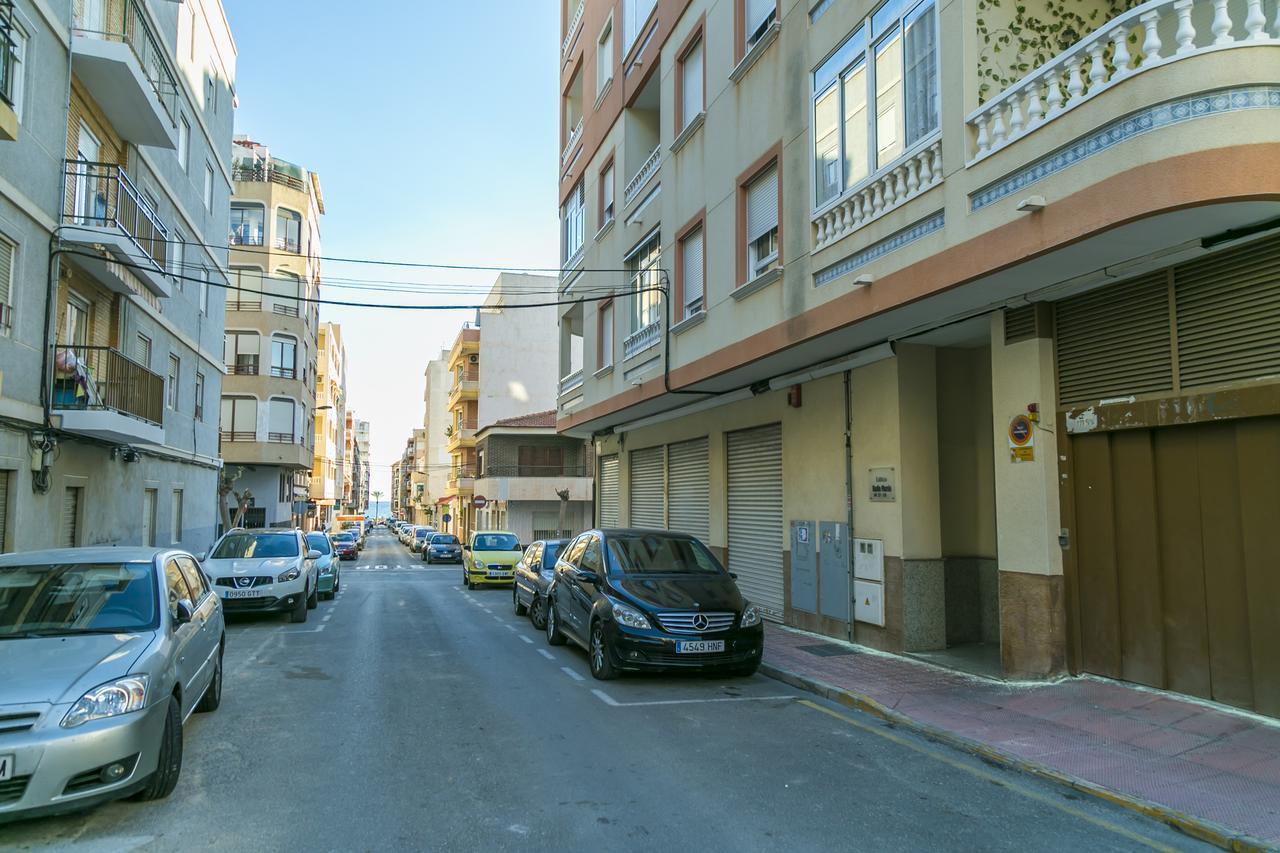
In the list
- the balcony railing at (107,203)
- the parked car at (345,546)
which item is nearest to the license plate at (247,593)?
the balcony railing at (107,203)

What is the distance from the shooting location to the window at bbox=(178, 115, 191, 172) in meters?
20.6

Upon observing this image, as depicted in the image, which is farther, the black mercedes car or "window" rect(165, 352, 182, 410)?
"window" rect(165, 352, 182, 410)

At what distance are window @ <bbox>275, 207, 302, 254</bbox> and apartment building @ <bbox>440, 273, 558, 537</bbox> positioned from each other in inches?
531

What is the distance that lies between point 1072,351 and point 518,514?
37289mm

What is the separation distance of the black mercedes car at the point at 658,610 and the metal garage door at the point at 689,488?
577cm

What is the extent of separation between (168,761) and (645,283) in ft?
44.8

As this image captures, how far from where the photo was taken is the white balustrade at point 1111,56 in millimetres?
6094

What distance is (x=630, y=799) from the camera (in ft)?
17.2

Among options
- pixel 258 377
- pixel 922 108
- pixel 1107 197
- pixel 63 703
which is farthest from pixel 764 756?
pixel 258 377

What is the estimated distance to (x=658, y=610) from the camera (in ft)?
29.0

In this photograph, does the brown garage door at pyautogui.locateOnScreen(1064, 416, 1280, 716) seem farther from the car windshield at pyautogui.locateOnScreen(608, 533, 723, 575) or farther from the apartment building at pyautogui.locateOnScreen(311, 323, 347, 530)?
the apartment building at pyautogui.locateOnScreen(311, 323, 347, 530)

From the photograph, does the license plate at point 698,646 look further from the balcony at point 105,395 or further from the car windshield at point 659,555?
the balcony at point 105,395

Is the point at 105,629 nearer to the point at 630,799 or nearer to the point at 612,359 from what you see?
the point at 630,799

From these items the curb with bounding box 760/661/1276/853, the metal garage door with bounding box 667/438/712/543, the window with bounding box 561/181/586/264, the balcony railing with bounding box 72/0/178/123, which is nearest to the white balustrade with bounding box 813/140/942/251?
the curb with bounding box 760/661/1276/853
